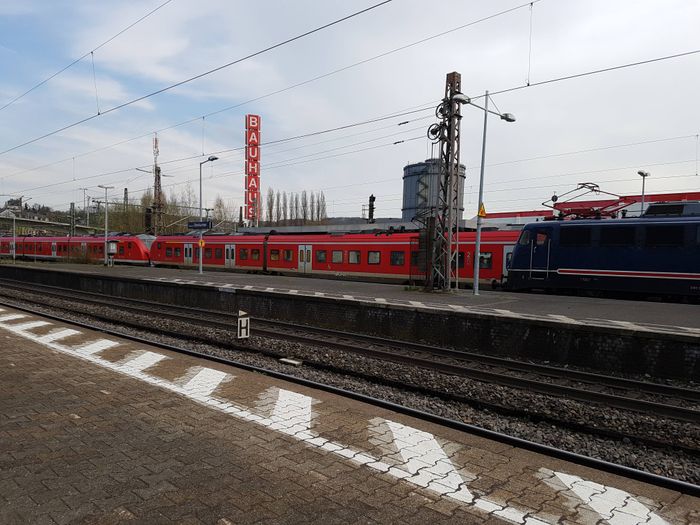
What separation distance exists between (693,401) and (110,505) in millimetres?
9341

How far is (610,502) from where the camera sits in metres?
4.26

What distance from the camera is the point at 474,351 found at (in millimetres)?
12414

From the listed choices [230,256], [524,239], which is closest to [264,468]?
[524,239]

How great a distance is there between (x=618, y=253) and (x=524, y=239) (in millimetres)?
3686

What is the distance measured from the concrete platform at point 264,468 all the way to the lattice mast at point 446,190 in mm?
14876

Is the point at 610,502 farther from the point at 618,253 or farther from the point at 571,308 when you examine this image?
the point at 618,253

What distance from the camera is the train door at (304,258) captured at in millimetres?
31864

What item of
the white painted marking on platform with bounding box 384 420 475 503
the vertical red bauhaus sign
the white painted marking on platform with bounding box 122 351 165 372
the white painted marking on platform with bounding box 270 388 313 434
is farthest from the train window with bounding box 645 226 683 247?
the vertical red bauhaus sign

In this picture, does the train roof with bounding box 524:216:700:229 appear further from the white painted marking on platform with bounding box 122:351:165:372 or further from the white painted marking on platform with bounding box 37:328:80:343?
the white painted marking on platform with bounding box 37:328:80:343

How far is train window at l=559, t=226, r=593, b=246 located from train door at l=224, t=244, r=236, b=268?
25416mm

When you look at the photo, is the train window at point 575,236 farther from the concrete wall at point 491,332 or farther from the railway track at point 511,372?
the railway track at point 511,372

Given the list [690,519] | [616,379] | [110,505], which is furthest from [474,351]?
[110,505]

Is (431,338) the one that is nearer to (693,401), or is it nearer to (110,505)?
(693,401)

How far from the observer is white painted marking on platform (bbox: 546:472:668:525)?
13.0ft
